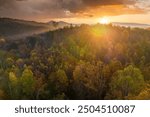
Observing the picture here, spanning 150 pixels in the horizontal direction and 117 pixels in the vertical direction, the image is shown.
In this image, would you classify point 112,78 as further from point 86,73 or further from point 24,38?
point 24,38

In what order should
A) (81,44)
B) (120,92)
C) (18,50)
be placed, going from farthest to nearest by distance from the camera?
(81,44)
(120,92)
(18,50)

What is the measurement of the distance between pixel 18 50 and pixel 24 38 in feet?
0.39

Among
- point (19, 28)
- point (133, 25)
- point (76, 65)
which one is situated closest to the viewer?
point (19, 28)

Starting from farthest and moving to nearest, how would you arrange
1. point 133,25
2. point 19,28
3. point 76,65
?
point 76,65 → point 133,25 → point 19,28

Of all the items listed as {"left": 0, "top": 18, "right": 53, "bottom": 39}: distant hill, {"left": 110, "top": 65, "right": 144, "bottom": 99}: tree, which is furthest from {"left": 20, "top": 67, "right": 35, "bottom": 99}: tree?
{"left": 110, "top": 65, "right": 144, "bottom": 99}: tree

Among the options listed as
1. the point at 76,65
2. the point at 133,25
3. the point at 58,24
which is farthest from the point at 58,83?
the point at 133,25

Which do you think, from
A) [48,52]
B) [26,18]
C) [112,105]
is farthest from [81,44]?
[112,105]

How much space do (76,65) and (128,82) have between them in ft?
1.76

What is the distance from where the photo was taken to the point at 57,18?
352 centimetres

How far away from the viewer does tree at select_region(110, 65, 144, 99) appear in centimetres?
359

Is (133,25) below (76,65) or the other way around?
the other way around

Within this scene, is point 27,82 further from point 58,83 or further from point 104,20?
point 104,20

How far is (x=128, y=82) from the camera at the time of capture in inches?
149

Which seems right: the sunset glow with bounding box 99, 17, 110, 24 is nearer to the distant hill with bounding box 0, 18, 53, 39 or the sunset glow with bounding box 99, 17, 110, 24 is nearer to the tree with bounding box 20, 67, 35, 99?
the distant hill with bounding box 0, 18, 53, 39
